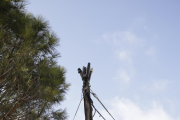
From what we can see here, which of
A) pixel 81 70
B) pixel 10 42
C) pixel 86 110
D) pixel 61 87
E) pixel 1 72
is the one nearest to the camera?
pixel 1 72

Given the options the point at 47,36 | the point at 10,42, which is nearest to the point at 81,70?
the point at 47,36

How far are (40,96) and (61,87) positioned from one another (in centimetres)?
148

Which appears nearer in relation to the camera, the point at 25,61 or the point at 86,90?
the point at 25,61

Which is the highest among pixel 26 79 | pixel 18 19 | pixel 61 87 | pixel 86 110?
pixel 18 19

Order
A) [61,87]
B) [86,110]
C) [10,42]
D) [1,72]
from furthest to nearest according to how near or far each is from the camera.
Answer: [61,87]
[86,110]
[10,42]
[1,72]

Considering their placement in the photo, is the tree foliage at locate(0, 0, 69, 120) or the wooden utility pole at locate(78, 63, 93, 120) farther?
the wooden utility pole at locate(78, 63, 93, 120)

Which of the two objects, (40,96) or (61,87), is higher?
(61,87)

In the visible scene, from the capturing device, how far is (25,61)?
5.47m

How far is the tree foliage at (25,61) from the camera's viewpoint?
5.25 metres

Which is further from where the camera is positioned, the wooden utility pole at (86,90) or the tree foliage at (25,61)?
the wooden utility pole at (86,90)

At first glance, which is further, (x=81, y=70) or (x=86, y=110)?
(x=81, y=70)

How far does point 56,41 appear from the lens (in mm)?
6062

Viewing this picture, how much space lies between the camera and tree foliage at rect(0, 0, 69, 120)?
525 cm

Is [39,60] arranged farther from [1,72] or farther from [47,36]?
[1,72]
